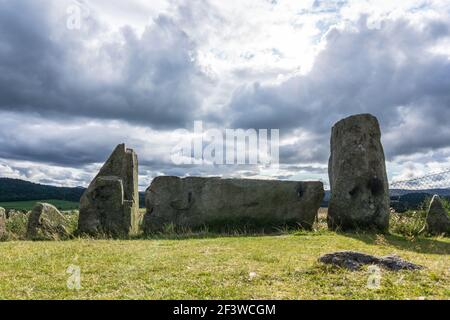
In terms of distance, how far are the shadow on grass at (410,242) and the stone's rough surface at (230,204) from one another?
297 cm

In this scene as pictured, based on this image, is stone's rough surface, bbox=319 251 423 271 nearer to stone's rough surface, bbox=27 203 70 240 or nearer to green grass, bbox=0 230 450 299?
green grass, bbox=0 230 450 299

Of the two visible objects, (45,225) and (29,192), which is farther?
(29,192)

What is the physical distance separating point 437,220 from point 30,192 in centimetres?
8831

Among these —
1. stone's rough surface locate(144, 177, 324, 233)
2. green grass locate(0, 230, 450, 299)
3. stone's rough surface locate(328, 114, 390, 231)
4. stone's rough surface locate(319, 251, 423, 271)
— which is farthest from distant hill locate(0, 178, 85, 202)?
stone's rough surface locate(319, 251, 423, 271)

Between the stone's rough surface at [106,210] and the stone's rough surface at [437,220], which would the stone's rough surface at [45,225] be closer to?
the stone's rough surface at [106,210]

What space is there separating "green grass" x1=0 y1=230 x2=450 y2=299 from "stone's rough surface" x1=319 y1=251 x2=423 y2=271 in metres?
0.29

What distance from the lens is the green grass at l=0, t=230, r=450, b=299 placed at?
8.01 m

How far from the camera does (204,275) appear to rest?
959cm

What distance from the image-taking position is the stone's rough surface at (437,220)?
20.6 m

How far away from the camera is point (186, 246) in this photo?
15383mm

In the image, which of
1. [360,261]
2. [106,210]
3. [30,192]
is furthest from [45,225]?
[30,192]

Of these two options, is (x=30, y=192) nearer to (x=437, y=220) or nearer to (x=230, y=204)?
(x=230, y=204)
